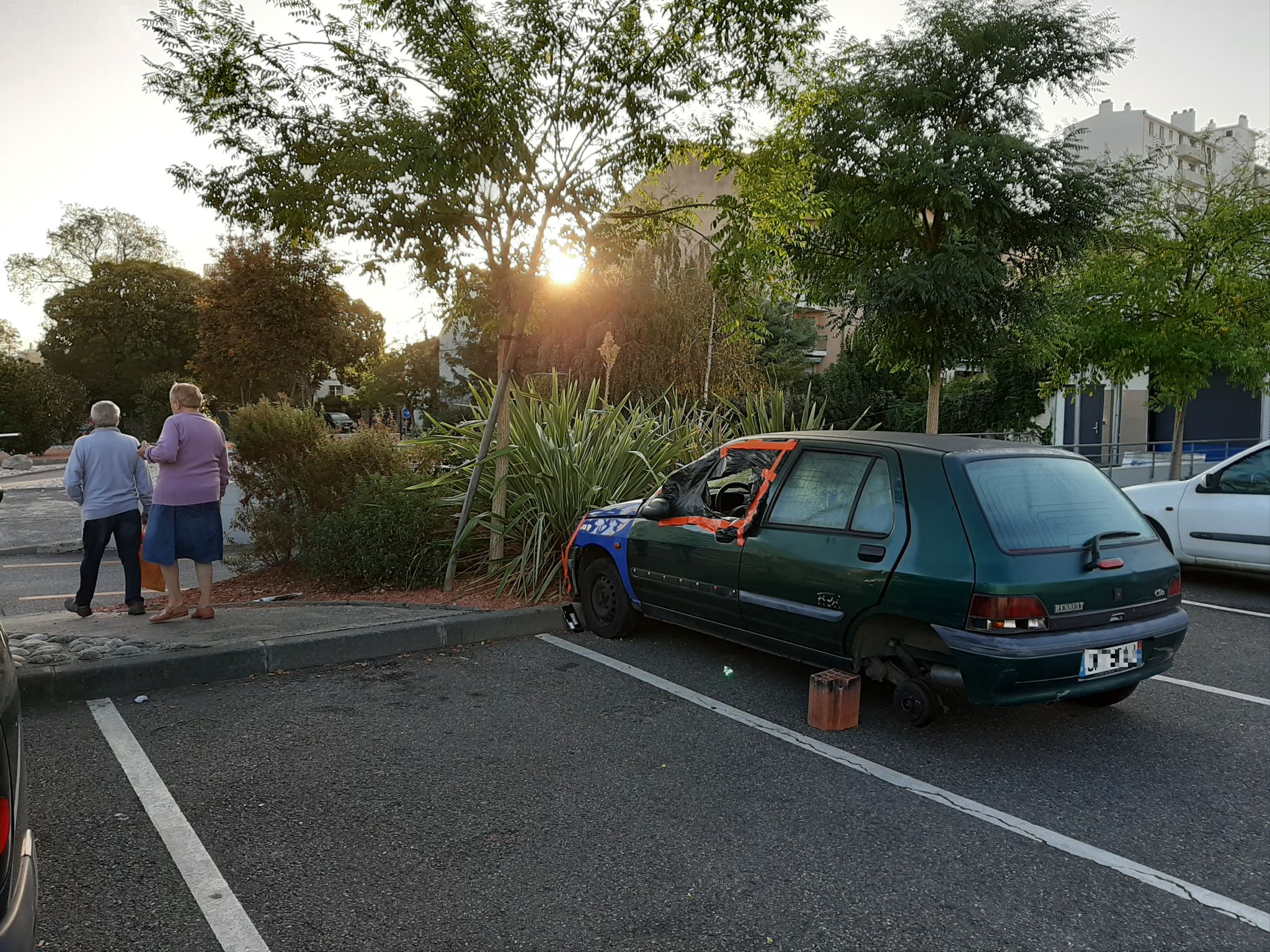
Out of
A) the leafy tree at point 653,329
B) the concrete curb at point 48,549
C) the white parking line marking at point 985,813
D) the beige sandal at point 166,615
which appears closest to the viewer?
the white parking line marking at point 985,813

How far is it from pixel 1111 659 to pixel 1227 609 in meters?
4.76

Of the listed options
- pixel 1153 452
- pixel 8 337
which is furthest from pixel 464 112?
pixel 8 337

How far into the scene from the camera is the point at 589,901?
3.17 meters

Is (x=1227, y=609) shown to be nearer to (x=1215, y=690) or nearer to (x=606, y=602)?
(x=1215, y=690)

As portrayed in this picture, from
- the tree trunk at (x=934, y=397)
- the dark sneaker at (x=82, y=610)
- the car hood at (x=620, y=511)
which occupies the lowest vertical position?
the dark sneaker at (x=82, y=610)

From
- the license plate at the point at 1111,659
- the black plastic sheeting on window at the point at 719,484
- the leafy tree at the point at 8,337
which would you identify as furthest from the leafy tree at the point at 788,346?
the leafy tree at the point at 8,337

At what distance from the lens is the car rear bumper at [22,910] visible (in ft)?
6.14

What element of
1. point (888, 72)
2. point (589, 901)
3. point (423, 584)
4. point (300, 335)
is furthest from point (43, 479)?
point (589, 901)

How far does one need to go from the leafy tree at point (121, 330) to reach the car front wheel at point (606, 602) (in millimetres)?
44926

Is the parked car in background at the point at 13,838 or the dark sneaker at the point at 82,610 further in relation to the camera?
the dark sneaker at the point at 82,610

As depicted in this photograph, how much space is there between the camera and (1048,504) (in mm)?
4691

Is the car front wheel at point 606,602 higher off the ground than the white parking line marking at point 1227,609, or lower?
higher

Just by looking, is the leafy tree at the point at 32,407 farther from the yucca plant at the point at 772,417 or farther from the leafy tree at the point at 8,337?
the yucca plant at the point at 772,417

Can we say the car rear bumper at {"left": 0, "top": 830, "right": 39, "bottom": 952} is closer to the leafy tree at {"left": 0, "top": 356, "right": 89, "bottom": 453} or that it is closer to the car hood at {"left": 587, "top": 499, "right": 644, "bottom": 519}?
the car hood at {"left": 587, "top": 499, "right": 644, "bottom": 519}
